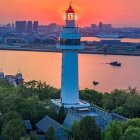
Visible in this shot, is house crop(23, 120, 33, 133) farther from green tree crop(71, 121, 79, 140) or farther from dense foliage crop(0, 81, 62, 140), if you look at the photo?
green tree crop(71, 121, 79, 140)

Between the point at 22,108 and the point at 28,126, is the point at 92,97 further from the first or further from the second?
the point at 28,126

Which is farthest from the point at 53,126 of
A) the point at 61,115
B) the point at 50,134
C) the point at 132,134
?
the point at 132,134

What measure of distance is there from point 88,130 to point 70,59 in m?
3.45

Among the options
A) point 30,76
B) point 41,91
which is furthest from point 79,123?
point 30,76

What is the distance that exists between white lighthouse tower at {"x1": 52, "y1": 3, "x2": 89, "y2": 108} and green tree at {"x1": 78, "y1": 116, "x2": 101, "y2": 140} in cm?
292

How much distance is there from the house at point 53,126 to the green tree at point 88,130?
0.61 meters

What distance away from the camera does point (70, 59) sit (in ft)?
39.7

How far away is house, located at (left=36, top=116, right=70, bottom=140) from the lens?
9.57 metres

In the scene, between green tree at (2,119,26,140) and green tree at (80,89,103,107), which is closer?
green tree at (2,119,26,140)

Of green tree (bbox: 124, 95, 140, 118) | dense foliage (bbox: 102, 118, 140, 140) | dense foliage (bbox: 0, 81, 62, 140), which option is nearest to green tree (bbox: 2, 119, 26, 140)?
dense foliage (bbox: 0, 81, 62, 140)

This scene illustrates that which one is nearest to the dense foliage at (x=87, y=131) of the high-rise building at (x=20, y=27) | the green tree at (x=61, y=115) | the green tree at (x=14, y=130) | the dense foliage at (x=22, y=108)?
the dense foliage at (x=22, y=108)

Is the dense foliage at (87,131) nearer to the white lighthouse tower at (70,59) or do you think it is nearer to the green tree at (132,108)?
the green tree at (132,108)

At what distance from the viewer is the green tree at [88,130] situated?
352 inches

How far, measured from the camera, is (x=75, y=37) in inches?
473
